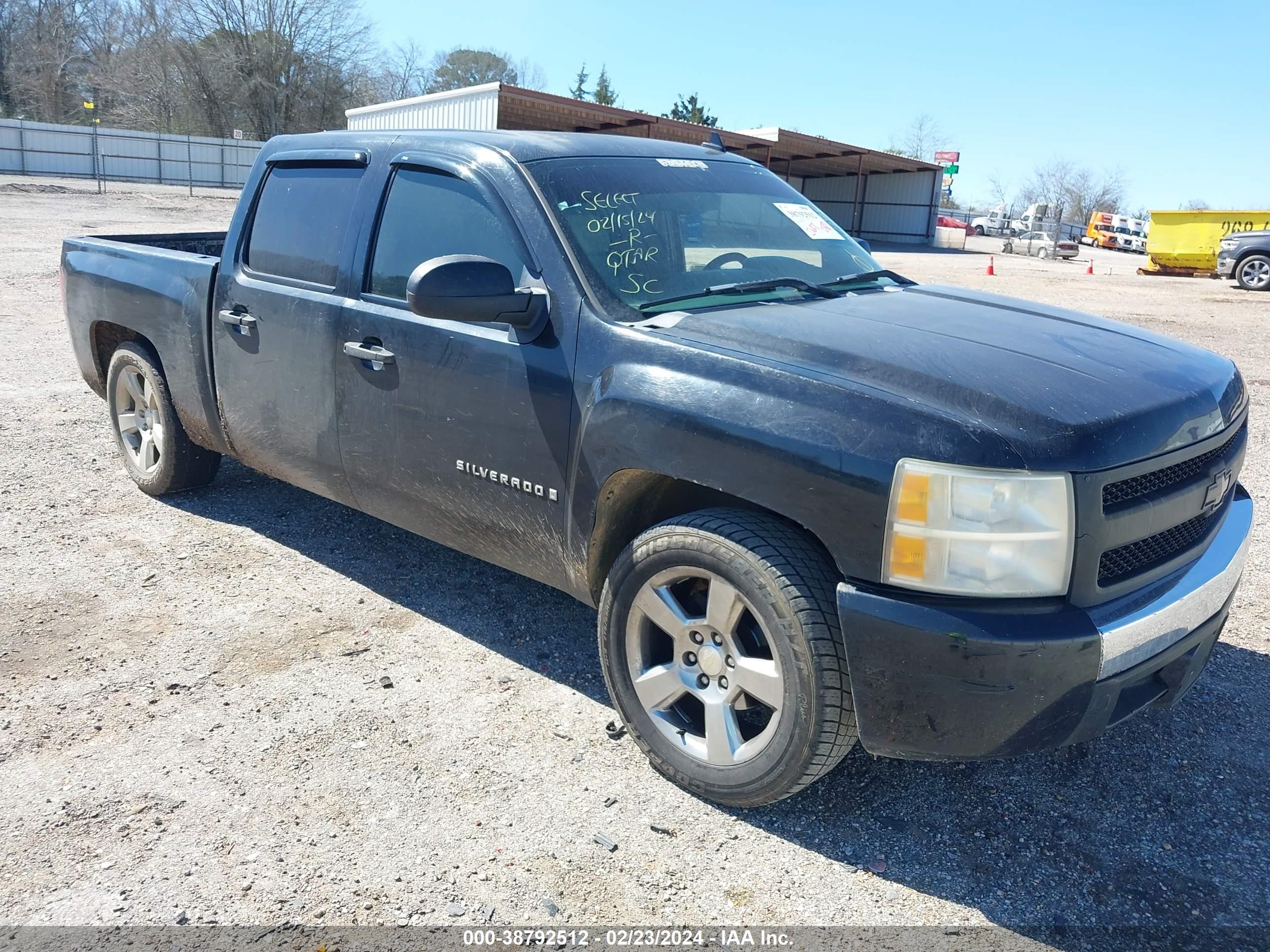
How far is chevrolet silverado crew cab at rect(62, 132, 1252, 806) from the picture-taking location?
2.37 meters

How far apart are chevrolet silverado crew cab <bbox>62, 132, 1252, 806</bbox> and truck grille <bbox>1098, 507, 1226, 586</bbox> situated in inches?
0.5

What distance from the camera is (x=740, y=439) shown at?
2605 mm

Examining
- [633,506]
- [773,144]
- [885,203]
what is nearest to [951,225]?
[885,203]

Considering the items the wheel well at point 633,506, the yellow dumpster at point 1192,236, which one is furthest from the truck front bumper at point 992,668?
the yellow dumpster at point 1192,236

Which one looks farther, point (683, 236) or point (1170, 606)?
point (683, 236)

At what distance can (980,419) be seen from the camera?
7.84ft

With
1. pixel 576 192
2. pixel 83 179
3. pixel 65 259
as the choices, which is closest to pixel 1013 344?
pixel 576 192

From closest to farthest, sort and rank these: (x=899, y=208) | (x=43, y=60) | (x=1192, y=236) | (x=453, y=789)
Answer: (x=453, y=789) < (x=1192, y=236) < (x=899, y=208) < (x=43, y=60)

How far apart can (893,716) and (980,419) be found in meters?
0.77

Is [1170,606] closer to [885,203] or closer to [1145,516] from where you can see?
[1145,516]

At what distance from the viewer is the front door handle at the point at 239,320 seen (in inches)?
165

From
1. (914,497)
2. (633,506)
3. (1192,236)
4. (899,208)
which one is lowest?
(633,506)

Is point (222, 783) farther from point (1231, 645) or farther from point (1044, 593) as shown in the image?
point (1231, 645)

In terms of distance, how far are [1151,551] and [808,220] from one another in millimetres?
1967
